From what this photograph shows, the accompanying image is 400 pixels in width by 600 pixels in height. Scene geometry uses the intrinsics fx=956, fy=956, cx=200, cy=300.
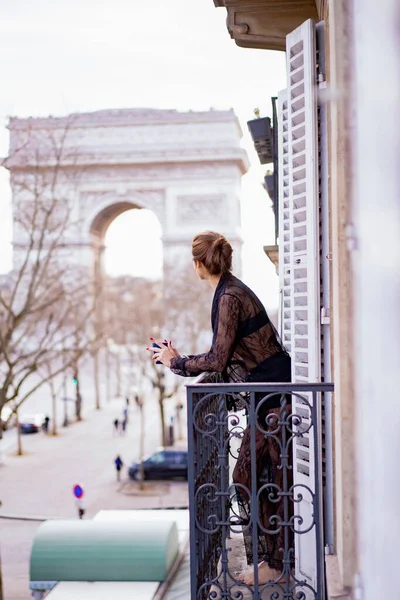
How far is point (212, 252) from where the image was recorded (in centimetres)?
474

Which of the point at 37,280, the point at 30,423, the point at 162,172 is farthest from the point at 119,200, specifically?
the point at 30,423

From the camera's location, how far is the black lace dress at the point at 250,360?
14.9 feet

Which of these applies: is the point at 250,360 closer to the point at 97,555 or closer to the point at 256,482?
the point at 256,482

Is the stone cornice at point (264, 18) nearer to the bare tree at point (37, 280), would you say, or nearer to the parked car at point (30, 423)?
the bare tree at point (37, 280)

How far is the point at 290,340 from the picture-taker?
5570 millimetres

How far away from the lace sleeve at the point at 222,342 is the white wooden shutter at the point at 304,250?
24.7 inches

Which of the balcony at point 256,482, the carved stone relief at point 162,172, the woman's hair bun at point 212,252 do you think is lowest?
the balcony at point 256,482

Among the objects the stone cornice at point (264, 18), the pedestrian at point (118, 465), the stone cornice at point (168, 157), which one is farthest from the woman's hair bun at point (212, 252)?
the stone cornice at point (168, 157)

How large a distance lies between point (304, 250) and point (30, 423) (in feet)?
103

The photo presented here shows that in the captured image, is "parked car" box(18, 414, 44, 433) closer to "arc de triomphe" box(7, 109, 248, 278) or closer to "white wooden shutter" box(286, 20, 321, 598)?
"arc de triomphe" box(7, 109, 248, 278)

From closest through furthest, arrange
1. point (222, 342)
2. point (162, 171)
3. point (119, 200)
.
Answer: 1. point (222, 342)
2. point (162, 171)
3. point (119, 200)

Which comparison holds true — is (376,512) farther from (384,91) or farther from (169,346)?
(169,346)

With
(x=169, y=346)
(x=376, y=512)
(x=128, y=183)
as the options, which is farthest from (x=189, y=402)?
(x=128, y=183)

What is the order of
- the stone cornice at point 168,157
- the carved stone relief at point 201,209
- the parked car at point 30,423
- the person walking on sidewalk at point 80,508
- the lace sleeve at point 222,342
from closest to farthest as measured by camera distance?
the lace sleeve at point 222,342
the person walking on sidewalk at point 80,508
the parked car at point 30,423
the carved stone relief at point 201,209
the stone cornice at point 168,157
